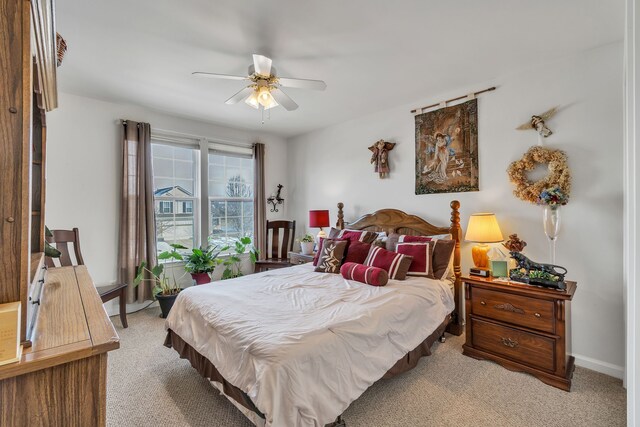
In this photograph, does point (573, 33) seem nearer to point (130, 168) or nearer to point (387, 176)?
point (387, 176)

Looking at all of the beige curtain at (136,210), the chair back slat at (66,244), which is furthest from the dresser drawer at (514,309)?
the chair back slat at (66,244)

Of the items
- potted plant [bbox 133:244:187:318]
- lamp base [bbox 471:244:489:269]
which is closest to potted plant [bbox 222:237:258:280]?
potted plant [bbox 133:244:187:318]

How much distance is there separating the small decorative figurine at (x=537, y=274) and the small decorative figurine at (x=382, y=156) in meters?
1.78

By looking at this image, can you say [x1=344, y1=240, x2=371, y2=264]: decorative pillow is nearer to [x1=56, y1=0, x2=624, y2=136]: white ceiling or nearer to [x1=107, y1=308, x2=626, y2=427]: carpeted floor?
[x1=107, y1=308, x2=626, y2=427]: carpeted floor

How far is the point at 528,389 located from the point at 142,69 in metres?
4.19

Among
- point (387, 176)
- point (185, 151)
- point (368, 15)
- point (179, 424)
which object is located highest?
point (368, 15)

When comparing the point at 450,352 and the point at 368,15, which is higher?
the point at 368,15

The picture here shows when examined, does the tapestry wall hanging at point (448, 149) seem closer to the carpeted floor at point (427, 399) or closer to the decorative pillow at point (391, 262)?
the decorative pillow at point (391, 262)

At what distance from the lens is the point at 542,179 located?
2584 mm

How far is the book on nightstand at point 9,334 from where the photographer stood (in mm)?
659

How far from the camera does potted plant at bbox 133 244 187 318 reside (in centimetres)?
351

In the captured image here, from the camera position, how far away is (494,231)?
2.65m

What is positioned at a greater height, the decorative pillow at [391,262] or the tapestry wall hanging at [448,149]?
the tapestry wall hanging at [448,149]

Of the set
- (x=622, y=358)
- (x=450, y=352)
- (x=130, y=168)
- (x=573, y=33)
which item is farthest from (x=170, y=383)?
(x=573, y=33)
